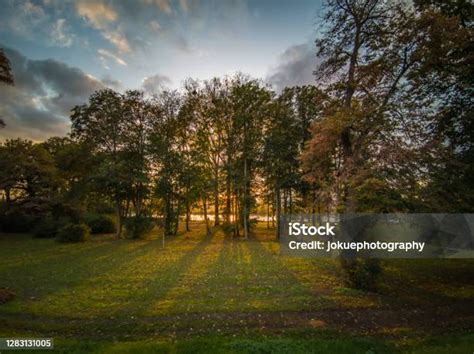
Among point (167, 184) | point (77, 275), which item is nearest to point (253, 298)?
point (77, 275)

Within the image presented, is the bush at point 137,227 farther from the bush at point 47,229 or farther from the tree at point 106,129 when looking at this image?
the bush at point 47,229

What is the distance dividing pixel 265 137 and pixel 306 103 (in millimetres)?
5701

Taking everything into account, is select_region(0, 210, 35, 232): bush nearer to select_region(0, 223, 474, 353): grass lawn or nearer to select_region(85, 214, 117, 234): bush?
select_region(85, 214, 117, 234): bush

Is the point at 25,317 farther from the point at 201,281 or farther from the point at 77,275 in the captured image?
the point at 201,281

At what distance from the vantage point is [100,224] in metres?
35.5

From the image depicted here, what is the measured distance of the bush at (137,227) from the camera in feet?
104

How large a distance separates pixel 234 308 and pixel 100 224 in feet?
102

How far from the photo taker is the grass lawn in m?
6.96

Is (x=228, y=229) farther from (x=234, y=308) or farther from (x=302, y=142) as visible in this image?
(x=234, y=308)

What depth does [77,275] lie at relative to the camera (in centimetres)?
1404

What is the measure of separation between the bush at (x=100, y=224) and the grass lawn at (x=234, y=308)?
719 inches

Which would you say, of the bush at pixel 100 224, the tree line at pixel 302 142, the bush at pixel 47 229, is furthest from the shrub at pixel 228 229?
the bush at pixel 47 229

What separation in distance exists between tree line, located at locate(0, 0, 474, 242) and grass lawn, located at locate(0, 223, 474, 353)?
347 centimetres

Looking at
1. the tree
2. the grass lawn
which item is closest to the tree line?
the tree
